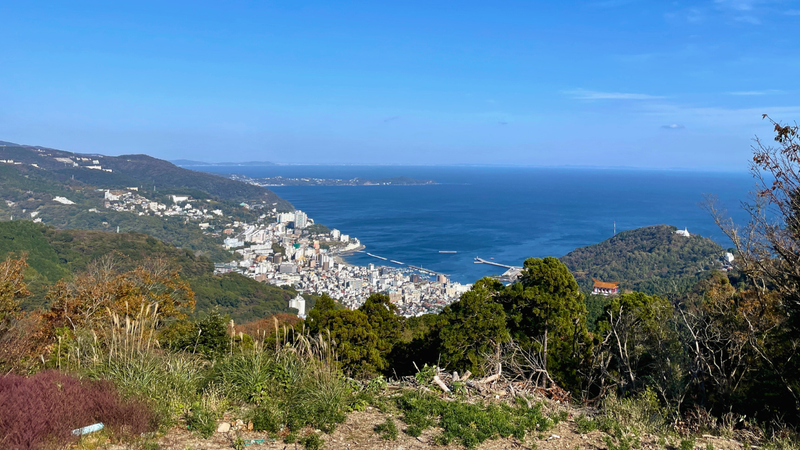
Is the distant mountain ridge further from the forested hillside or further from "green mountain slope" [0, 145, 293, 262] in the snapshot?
the forested hillside

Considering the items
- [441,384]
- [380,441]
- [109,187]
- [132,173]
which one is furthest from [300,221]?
[380,441]

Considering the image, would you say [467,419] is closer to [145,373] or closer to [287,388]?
[287,388]

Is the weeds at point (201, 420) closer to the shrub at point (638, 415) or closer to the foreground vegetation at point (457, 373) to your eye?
the foreground vegetation at point (457, 373)

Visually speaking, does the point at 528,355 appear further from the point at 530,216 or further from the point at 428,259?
the point at 530,216

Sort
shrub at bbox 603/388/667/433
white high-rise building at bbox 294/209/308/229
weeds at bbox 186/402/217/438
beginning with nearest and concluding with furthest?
1. weeds at bbox 186/402/217/438
2. shrub at bbox 603/388/667/433
3. white high-rise building at bbox 294/209/308/229

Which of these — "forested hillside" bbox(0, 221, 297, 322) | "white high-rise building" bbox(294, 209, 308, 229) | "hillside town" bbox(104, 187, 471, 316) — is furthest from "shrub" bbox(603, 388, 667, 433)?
"white high-rise building" bbox(294, 209, 308, 229)

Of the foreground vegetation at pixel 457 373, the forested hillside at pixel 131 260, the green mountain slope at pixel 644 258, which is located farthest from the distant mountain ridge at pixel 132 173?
the foreground vegetation at pixel 457 373
